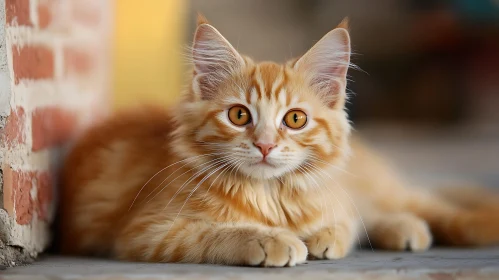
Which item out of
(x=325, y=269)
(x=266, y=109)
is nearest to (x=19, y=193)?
(x=266, y=109)

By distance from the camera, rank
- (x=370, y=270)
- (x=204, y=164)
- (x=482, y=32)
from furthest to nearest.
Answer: (x=482, y=32) < (x=204, y=164) < (x=370, y=270)

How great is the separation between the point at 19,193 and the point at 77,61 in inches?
30.3

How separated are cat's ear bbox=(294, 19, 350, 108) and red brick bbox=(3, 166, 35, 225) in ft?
2.76

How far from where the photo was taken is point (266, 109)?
171cm

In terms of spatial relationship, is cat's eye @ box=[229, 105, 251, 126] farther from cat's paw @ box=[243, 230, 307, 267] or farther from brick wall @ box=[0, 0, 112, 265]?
brick wall @ box=[0, 0, 112, 265]

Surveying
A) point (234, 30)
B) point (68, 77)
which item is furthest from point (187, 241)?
point (234, 30)

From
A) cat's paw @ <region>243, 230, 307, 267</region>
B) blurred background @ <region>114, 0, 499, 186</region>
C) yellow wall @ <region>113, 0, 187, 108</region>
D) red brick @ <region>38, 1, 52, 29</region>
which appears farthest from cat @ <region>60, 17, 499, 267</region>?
blurred background @ <region>114, 0, 499, 186</region>

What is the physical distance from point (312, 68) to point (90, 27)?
1210 mm

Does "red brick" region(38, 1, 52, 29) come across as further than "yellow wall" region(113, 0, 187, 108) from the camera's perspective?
No

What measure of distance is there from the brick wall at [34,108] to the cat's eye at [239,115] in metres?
0.60

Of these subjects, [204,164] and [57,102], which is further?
[57,102]

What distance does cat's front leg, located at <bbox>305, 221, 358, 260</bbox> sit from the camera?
5.84ft

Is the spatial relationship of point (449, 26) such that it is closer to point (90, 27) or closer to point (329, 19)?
point (329, 19)

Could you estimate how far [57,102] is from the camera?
211 cm
